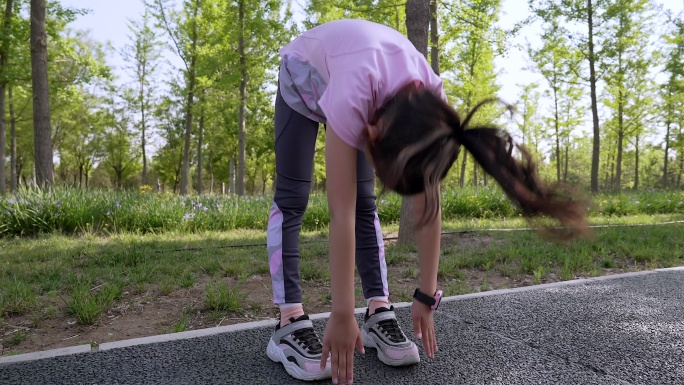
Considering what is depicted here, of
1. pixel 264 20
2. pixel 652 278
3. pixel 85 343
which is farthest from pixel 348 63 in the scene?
pixel 264 20

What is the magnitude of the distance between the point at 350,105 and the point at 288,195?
26.2 inches

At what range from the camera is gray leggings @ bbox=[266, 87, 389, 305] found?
1.90m

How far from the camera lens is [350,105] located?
4.55 ft

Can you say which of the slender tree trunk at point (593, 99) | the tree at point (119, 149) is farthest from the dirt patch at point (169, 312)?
the tree at point (119, 149)

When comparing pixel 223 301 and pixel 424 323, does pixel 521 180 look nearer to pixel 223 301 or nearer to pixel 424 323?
pixel 424 323

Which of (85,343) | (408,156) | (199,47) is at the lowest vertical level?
(85,343)

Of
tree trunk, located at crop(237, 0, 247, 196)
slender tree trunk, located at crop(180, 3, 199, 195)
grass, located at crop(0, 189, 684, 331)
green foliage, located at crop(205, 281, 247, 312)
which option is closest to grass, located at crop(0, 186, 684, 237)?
grass, located at crop(0, 189, 684, 331)

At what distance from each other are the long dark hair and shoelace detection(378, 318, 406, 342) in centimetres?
67

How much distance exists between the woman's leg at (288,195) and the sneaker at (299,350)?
0.30ft

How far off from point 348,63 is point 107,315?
1.96m

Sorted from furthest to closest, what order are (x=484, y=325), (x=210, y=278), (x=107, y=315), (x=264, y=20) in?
(x=264, y=20), (x=210, y=278), (x=107, y=315), (x=484, y=325)

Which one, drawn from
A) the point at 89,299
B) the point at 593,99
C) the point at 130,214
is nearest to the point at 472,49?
the point at 593,99

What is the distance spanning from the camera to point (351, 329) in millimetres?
1416

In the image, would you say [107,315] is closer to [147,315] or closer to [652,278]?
[147,315]
